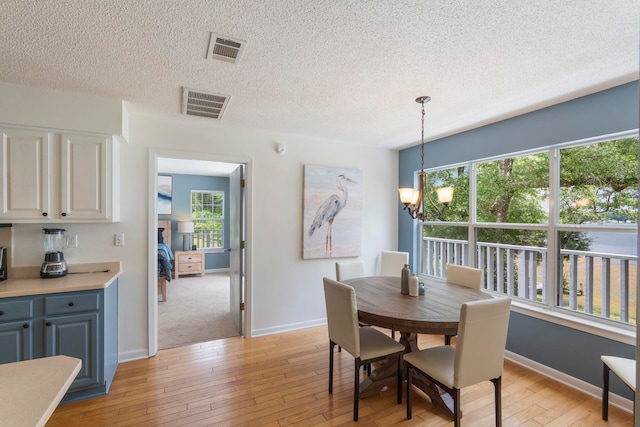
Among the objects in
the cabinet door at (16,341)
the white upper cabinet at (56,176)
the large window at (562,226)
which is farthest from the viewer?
the large window at (562,226)

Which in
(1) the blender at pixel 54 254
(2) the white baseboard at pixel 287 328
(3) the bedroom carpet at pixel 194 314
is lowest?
(3) the bedroom carpet at pixel 194 314

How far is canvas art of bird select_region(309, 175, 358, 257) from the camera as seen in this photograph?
12.3ft

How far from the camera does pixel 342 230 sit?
3914 millimetres

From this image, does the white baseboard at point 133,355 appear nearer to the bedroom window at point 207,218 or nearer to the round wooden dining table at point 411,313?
the round wooden dining table at point 411,313

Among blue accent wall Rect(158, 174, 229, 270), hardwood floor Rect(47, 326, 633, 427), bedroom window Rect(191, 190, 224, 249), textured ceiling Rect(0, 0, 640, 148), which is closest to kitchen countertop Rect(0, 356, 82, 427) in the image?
hardwood floor Rect(47, 326, 633, 427)

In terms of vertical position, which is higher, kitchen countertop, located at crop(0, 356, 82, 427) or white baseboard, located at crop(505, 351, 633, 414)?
kitchen countertop, located at crop(0, 356, 82, 427)

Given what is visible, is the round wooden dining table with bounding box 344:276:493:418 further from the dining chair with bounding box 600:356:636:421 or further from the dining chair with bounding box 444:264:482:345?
the dining chair with bounding box 600:356:636:421

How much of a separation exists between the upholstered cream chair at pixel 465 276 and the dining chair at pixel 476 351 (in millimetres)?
963

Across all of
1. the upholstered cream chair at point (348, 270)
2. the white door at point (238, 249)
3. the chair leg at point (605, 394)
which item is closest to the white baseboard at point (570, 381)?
the chair leg at point (605, 394)

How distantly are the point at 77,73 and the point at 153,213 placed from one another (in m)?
1.35

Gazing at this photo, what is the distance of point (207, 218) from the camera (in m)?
7.37

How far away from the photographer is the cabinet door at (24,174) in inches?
86.7

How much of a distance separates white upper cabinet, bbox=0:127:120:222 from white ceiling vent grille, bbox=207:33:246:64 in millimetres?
1396

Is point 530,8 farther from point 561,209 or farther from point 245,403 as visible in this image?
point 245,403
